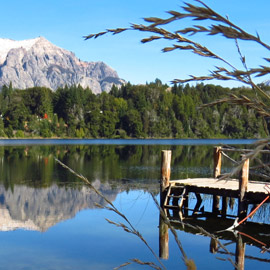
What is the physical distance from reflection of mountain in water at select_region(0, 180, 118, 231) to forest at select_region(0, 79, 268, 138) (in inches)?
4203

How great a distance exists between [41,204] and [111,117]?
11936 cm

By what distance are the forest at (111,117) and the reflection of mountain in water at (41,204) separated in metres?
107

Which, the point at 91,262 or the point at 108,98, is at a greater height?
the point at 108,98

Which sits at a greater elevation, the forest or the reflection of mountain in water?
the forest

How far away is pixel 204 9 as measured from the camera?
4.15 feet

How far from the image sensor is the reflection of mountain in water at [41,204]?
1825cm

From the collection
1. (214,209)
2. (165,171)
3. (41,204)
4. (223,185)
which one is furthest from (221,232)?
(41,204)

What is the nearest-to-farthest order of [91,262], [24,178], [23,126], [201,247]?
[91,262] → [201,247] → [24,178] → [23,126]

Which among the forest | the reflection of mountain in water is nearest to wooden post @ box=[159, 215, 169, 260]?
the reflection of mountain in water

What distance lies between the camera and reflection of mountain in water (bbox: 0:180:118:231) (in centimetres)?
1825

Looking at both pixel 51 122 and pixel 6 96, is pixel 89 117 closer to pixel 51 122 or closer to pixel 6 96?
pixel 51 122

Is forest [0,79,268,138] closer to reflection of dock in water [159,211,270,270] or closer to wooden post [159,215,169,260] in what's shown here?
reflection of dock in water [159,211,270,270]

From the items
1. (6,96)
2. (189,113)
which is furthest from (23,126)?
(189,113)

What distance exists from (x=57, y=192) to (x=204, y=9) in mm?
24308
